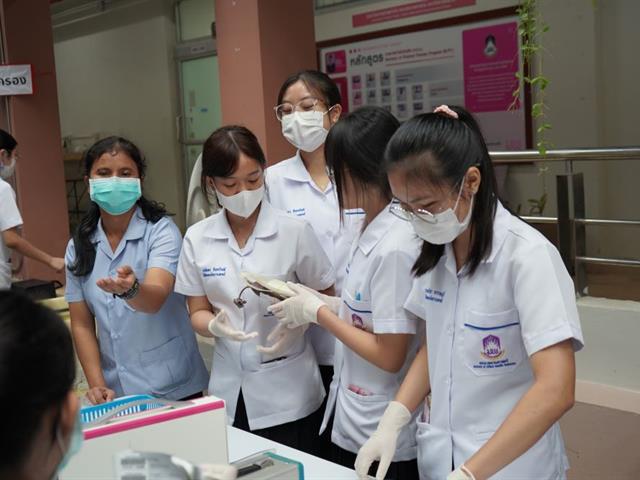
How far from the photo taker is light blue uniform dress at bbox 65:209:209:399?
1.88m

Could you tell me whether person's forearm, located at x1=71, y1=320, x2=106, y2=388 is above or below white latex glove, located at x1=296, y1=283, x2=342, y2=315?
below

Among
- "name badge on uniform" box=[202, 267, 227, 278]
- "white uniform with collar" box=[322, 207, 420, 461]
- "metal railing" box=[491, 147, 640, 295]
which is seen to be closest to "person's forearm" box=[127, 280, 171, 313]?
"name badge on uniform" box=[202, 267, 227, 278]

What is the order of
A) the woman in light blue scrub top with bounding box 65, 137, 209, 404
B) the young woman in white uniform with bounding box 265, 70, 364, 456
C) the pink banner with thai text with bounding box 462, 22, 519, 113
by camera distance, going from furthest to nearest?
the pink banner with thai text with bounding box 462, 22, 519, 113 < the young woman in white uniform with bounding box 265, 70, 364, 456 < the woman in light blue scrub top with bounding box 65, 137, 209, 404

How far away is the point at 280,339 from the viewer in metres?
1.74

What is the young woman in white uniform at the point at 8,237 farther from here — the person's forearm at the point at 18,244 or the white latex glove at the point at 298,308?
the white latex glove at the point at 298,308

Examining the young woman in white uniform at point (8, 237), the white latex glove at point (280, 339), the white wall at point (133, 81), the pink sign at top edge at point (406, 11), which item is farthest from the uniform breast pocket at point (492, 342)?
the white wall at point (133, 81)

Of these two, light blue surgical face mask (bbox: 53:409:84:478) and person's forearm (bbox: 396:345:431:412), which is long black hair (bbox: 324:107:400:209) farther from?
light blue surgical face mask (bbox: 53:409:84:478)

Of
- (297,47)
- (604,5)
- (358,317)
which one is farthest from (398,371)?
(604,5)

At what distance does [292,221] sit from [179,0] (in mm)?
5969

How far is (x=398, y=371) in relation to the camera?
1.54 meters

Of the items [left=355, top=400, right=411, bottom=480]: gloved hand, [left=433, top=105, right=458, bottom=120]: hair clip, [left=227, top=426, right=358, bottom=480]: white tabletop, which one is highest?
[left=433, top=105, right=458, bottom=120]: hair clip

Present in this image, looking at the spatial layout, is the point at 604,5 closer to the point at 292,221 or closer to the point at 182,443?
the point at 292,221

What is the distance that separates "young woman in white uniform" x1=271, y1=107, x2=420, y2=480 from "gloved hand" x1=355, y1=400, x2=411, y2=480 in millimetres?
125

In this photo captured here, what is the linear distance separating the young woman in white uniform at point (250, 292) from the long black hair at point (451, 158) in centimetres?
58
